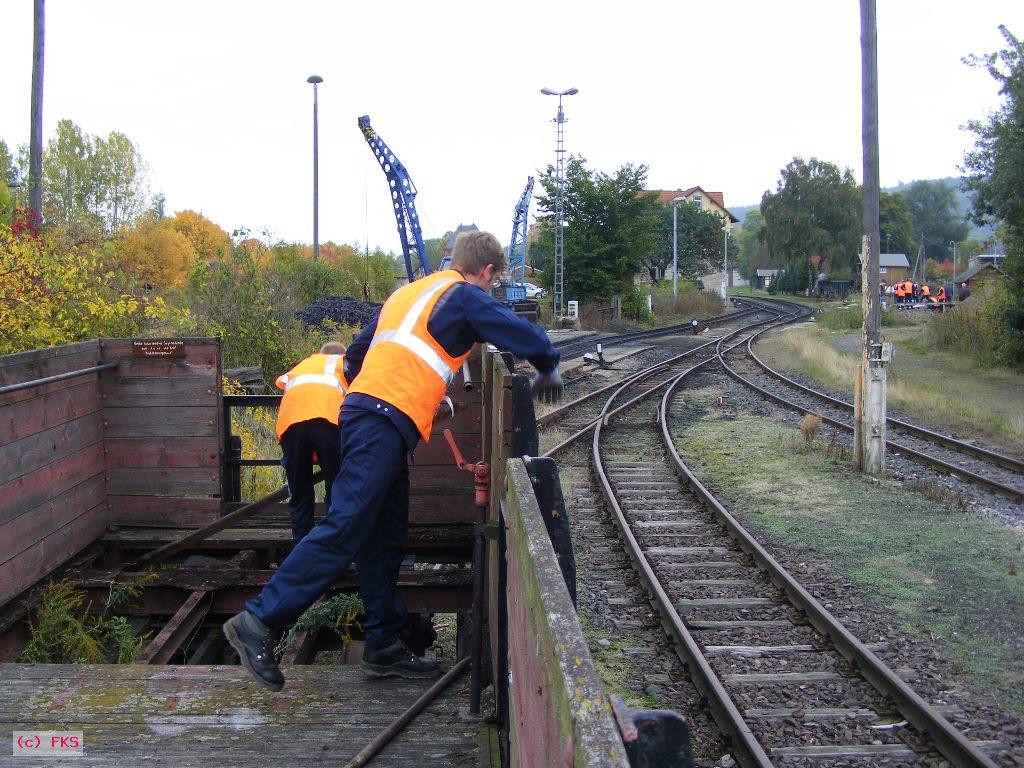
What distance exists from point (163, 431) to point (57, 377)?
91 cm

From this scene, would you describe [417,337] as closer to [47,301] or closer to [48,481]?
[48,481]

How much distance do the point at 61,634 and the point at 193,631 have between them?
717mm

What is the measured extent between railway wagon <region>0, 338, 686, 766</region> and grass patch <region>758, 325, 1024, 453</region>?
1121 centimetres

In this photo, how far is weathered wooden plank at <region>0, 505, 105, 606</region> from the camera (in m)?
4.64

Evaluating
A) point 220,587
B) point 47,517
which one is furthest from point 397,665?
point 47,517

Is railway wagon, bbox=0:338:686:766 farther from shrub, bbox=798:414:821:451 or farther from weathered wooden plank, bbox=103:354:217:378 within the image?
shrub, bbox=798:414:821:451

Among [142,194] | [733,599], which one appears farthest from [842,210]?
[733,599]

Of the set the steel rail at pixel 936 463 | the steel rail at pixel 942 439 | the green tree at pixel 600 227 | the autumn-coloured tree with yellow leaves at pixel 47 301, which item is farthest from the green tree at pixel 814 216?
the autumn-coloured tree with yellow leaves at pixel 47 301

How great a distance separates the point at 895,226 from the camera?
323 feet

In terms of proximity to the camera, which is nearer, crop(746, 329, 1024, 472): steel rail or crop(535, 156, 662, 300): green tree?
crop(746, 329, 1024, 472): steel rail

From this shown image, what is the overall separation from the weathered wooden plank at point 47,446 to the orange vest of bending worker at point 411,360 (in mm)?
2224

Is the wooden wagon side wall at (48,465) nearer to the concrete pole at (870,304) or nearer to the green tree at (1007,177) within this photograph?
the concrete pole at (870,304)

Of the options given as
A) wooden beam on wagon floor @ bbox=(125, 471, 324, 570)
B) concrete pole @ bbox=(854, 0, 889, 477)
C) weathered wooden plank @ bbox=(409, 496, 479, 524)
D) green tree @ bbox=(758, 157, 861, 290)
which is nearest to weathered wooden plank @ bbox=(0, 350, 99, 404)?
wooden beam on wagon floor @ bbox=(125, 471, 324, 570)

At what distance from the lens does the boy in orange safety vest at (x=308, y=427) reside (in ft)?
16.6
